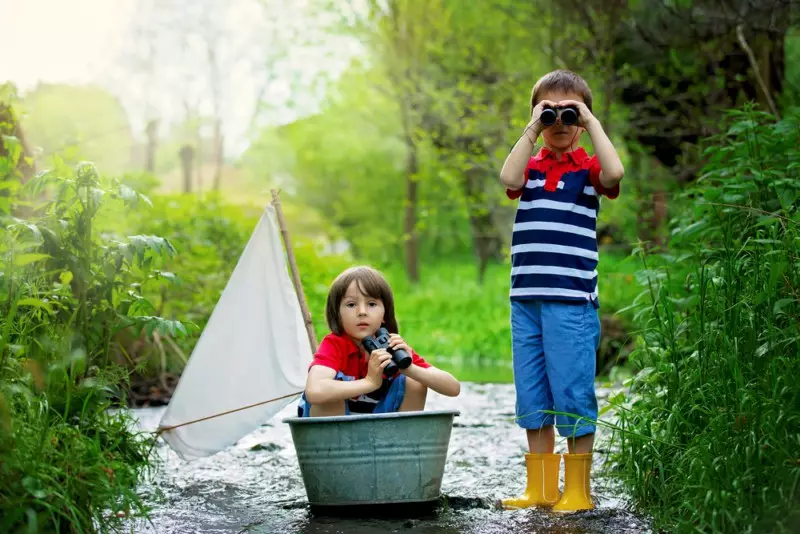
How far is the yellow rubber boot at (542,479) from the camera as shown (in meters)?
3.46

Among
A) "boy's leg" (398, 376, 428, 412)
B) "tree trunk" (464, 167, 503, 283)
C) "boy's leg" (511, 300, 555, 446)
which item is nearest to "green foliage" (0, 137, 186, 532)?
"boy's leg" (398, 376, 428, 412)

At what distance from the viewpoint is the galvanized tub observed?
3215 mm

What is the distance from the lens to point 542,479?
11.4 ft

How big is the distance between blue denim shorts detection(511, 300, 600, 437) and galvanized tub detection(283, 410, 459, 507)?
1.18 ft

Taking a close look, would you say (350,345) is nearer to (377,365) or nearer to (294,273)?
(377,365)

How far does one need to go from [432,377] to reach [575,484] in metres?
0.63

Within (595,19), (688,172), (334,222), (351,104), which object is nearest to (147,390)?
(688,172)

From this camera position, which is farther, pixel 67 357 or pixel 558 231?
pixel 558 231

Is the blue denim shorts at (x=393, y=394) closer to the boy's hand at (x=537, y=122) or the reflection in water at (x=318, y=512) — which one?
the reflection in water at (x=318, y=512)

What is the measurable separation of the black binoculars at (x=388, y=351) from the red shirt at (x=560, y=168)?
719 millimetres

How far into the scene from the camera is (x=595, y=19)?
384 inches

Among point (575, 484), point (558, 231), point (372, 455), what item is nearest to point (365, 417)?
point (372, 455)

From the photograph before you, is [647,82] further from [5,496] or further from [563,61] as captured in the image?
[5,496]

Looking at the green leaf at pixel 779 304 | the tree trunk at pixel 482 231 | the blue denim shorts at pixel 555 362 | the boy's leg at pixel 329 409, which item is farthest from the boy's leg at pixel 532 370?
the tree trunk at pixel 482 231
